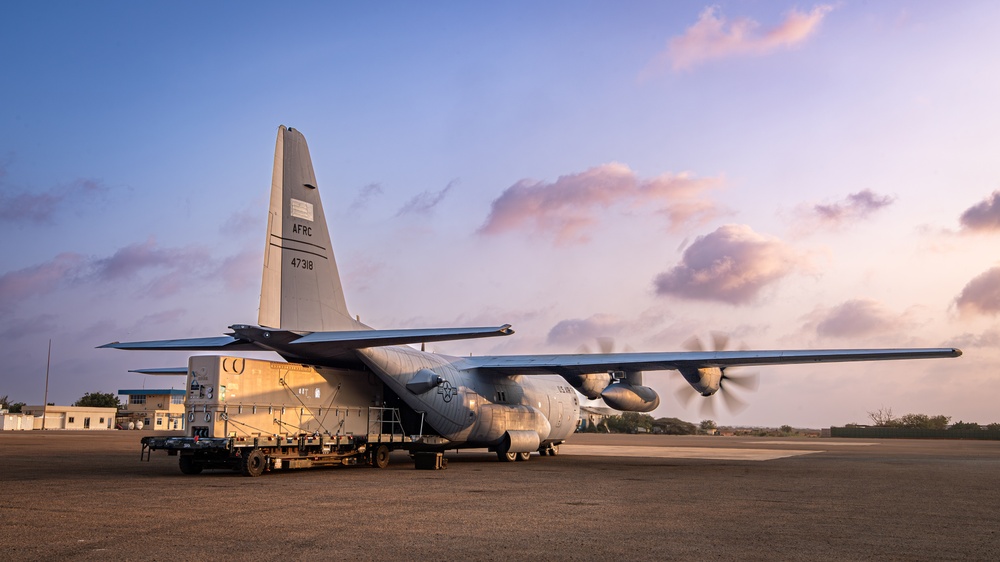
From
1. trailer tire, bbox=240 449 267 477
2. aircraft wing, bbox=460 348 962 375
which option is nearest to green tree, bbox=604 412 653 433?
aircraft wing, bbox=460 348 962 375

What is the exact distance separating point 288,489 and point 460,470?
24.9 ft

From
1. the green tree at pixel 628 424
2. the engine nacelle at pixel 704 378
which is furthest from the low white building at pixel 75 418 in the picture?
the engine nacelle at pixel 704 378

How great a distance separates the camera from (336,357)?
2030 cm

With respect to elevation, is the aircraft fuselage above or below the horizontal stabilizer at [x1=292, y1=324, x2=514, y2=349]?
below

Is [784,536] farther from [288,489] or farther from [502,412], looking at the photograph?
[502,412]

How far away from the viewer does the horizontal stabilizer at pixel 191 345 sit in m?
19.4

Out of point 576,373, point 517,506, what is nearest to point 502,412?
point 576,373

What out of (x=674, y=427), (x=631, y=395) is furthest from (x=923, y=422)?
(x=631, y=395)

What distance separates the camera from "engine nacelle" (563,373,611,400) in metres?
26.5

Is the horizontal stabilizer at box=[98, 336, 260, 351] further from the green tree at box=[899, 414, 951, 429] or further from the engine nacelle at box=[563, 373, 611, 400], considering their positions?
the green tree at box=[899, 414, 951, 429]

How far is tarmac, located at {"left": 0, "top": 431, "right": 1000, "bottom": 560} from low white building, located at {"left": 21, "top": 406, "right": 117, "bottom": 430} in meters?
71.1

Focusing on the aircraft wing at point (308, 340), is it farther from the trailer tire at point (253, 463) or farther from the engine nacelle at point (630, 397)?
the engine nacelle at point (630, 397)

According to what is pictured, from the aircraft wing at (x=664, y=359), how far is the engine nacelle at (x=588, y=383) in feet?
2.20

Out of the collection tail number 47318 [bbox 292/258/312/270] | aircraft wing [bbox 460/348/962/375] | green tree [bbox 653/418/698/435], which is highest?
tail number 47318 [bbox 292/258/312/270]
